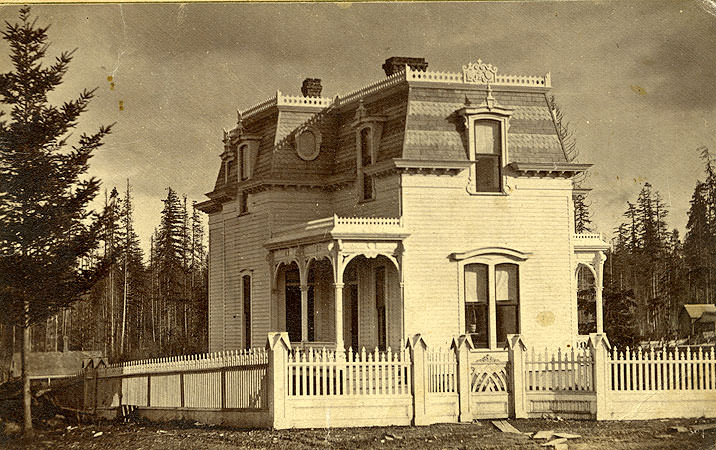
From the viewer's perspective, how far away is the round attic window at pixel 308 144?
32.2 m

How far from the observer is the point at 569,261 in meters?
29.1

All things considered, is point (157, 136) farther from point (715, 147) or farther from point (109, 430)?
point (715, 147)

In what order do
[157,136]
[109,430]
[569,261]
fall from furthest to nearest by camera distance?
[569,261] → [157,136] → [109,430]

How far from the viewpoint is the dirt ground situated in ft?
62.2

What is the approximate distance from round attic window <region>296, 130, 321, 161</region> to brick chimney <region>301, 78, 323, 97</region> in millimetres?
2793

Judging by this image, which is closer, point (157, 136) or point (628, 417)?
point (628, 417)

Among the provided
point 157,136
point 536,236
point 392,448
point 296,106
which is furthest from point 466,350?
point 296,106

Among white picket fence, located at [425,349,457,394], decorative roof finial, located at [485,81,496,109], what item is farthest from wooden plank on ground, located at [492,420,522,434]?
decorative roof finial, located at [485,81,496,109]

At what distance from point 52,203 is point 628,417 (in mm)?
14349

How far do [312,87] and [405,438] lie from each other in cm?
1798

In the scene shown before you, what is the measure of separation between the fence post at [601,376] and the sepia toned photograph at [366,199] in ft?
0.23

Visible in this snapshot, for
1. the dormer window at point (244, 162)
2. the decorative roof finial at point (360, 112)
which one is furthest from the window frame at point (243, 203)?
the decorative roof finial at point (360, 112)

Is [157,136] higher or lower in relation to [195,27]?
lower

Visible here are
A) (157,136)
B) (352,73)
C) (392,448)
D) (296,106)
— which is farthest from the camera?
(296,106)
